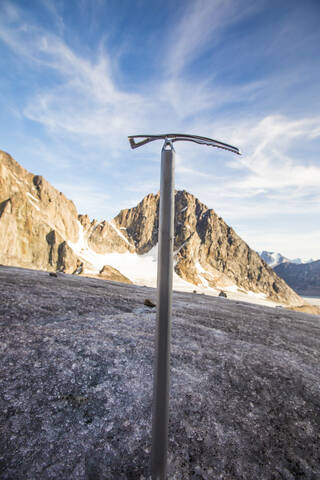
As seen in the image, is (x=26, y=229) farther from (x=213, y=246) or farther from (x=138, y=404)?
(x=213, y=246)

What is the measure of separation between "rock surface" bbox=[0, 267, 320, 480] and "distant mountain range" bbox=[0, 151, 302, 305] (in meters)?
56.9

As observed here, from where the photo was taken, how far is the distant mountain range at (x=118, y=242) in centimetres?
7500

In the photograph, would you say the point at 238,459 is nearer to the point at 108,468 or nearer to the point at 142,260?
the point at 108,468

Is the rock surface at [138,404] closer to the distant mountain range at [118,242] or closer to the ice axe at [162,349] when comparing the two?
the ice axe at [162,349]

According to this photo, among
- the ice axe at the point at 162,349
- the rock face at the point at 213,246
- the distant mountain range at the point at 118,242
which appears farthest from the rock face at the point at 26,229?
the ice axe at the point at 162,349

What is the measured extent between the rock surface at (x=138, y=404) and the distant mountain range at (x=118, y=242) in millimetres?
56855

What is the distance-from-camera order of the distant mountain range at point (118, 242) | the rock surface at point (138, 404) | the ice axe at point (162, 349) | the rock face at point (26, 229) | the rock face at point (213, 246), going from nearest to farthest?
the ice axe at point (162, 349)
the rock surface at point (138, 404)
the rock face at point (26, 229)
the distant mountain range at point (118, 242)
the rock face at point (213, 246)

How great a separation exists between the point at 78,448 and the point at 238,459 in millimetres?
1835

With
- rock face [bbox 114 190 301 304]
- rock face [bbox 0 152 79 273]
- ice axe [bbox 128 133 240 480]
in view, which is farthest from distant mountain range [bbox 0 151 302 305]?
ice axe [bbox 128 133 240 480]

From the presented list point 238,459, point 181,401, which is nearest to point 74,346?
point 181,401

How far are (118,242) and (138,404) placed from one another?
481ft

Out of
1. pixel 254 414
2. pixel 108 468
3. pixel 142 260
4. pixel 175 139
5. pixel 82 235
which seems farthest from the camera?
pixel 142 260

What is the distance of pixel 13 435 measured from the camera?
258cm

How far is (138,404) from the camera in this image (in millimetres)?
3234
